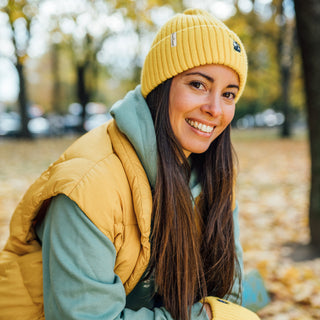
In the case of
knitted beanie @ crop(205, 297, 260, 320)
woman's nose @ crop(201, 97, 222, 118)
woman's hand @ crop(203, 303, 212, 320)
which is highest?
woman's nose @ crop(201, 97, 222, 118)

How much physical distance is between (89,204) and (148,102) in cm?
68

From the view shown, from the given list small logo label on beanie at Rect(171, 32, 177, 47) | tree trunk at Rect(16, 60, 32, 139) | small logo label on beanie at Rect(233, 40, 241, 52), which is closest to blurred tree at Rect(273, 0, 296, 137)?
tree trunk at Rect(16, 60, 32, 139)

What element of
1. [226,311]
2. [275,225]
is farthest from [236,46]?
[275,225]

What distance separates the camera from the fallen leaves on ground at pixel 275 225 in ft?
9.88

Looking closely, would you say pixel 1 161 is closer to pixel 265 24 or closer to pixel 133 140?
pixel 133 140

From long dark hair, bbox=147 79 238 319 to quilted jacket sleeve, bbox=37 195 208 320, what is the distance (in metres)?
0.29

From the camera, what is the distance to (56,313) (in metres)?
1.38

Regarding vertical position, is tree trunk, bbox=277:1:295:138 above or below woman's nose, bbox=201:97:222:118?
below

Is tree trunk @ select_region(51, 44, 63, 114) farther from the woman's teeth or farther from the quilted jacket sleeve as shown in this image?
the quilted jacket sleeve

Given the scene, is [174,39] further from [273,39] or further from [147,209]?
[273,39]

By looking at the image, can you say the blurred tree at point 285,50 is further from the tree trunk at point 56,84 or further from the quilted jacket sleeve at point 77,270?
the tree trunk at point 56,84

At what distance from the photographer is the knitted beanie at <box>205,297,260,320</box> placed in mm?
1619

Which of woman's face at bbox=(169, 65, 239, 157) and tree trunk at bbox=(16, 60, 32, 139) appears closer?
woman's face at bbox=(169, 65, 239, 157)

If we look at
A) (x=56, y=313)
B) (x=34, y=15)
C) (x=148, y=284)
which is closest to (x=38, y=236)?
(x=56, y=313)
